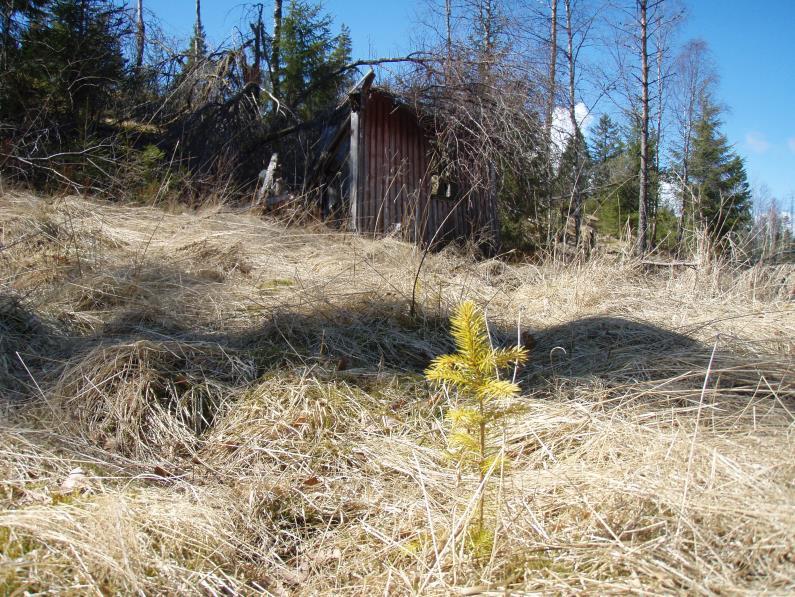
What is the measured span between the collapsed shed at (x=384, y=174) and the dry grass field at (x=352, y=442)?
390 centimetres

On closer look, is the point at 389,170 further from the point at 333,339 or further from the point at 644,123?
the point at 644,123

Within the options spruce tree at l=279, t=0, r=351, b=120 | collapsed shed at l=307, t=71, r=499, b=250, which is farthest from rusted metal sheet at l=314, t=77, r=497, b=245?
spruce tree at l=279, t=0, r=351, b=120

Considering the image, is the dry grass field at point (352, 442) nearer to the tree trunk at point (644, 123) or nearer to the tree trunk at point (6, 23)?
the tree trunk at point (6, 23)

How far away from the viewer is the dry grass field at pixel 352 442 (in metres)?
1.31

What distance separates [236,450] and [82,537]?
2.46 ft

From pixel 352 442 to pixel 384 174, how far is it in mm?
6613

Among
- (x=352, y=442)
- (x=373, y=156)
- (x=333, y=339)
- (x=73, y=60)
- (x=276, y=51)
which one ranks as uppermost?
(x=276, y=51)

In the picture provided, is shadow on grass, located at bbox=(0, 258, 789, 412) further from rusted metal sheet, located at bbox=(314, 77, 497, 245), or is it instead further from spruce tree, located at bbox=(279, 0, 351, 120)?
spruce tree, located at bbox=(279, 0, 351, 120)

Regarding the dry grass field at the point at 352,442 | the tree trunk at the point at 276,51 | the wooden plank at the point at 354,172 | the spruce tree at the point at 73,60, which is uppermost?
the tree trunk at the point at 276,51

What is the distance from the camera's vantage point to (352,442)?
220 cm

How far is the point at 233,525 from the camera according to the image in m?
1.67

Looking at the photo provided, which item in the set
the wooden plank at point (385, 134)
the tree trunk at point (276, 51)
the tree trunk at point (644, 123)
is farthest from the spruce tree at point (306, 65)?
the tree trunk at point (644, 123)

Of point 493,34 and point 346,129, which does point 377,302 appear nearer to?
point 346,129

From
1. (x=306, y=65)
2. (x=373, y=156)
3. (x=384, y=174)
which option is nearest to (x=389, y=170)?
(x=384, y=174)
